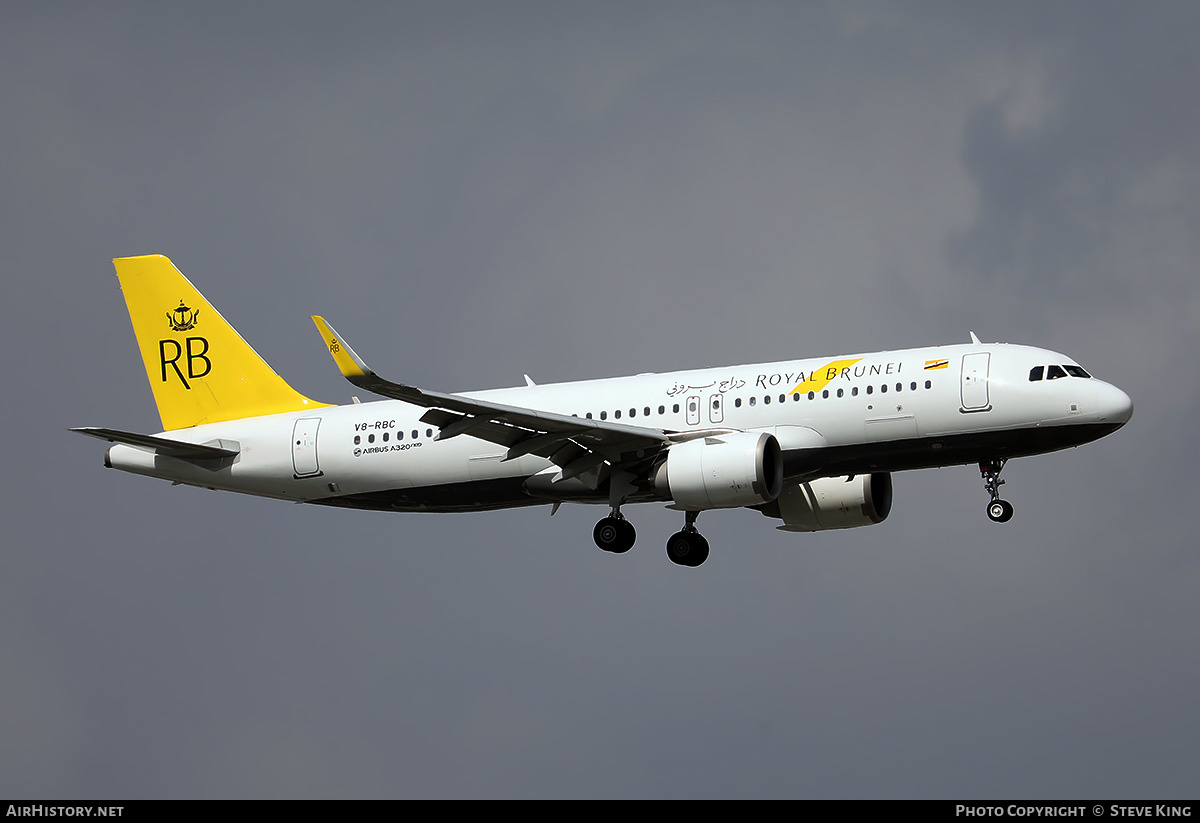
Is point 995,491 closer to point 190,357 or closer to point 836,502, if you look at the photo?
point 836,502

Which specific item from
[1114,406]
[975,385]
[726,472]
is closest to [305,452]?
[726,472]

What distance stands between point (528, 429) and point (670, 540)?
20.4 ft

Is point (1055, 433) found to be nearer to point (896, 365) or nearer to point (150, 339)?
point (896, 365)

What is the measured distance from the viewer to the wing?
38062 millimetres

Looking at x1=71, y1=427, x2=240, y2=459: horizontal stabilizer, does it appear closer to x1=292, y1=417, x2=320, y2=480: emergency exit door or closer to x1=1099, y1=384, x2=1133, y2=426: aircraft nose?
x1=292, y1=417, x2=320, y2=480: emergency exit door

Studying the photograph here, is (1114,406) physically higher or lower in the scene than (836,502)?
higher

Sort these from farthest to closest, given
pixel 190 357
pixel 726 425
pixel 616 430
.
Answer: pixel 190 357 → pixel 726 425 → pixel 616 430

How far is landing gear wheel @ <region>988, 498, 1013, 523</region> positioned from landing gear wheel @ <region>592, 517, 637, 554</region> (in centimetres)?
956

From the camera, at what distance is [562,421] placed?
1626 inches

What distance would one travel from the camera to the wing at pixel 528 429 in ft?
125

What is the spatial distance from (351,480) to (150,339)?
873 cm

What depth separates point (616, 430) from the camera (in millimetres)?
42094

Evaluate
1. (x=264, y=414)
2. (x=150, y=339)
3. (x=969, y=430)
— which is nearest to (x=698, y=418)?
(x=969, y=430)
